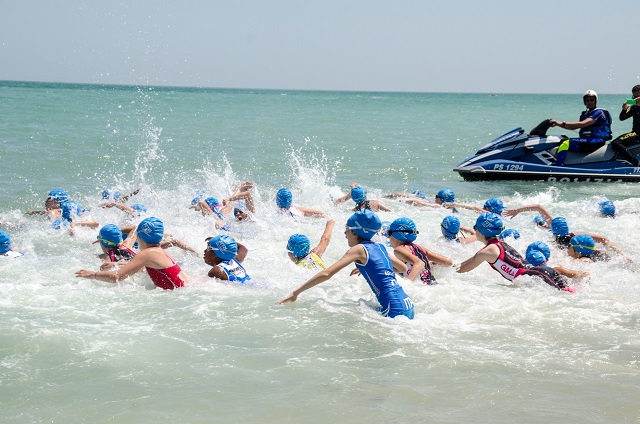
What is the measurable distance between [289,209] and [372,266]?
6.29 m

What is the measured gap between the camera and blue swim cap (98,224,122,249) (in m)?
8.59

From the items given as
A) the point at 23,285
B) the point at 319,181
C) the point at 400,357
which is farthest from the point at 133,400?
the point at 319,181

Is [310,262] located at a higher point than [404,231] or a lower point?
lower

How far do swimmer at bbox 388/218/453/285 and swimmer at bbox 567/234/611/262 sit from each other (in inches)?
90.1

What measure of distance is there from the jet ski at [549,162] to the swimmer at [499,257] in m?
10.0

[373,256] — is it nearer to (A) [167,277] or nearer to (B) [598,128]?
(A) [167,277]

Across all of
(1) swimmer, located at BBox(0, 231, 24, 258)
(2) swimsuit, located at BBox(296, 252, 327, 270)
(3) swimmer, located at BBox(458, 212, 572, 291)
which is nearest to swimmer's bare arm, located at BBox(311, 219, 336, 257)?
(2) swimsuit, located at BBox(296, 252, 327, 270)

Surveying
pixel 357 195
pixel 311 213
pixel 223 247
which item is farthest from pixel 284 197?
pixel 223 247

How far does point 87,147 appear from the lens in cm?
2666

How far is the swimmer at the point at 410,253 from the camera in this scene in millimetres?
7754

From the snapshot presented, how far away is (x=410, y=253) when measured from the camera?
787 centimetres

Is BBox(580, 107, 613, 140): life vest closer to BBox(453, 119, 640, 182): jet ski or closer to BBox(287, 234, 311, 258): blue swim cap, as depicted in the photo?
BBox(453, 119, 640, 182): jet ski

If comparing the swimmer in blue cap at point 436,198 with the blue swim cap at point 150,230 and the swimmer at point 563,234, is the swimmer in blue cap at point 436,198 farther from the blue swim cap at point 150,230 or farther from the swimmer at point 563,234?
the blue swim cap at point 150,230

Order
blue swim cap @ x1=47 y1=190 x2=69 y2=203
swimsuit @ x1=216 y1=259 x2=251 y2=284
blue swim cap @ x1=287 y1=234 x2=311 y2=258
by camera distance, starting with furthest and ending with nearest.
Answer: blue swim cap @ x1=47 y1=190 x2=69 y2=203, blue swim cap @ x1=287 y1=234 x2=311 y2=258, swimsuit @ x1=216 y1=259 x2=251 y2=284
